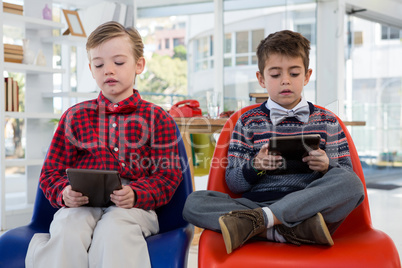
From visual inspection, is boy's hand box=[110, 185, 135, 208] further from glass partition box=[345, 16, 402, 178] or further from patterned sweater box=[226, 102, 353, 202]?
glass partition box=[345, 16, 402, 178]

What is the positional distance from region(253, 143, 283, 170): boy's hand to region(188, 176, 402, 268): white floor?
1.02 metres

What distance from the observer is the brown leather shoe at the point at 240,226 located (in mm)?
1194

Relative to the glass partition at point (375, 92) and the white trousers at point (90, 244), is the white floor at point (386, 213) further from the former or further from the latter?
the glass partition at point (375, 92)

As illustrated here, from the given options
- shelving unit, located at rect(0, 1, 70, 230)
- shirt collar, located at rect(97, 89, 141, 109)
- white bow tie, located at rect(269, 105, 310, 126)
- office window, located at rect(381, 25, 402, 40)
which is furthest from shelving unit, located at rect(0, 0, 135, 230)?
office window, located at rect(381, 25, 402, 40)

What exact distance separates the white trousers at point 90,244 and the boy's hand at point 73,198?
3 cm

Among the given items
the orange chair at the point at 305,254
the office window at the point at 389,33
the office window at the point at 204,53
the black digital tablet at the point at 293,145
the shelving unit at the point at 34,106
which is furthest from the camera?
the office window at the point at 389,33

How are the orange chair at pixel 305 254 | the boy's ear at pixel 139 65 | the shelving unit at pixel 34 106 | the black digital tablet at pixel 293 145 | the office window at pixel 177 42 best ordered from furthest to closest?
the office window at pixel 177 42, the shelving unit at pixel 34 106, the boy's ear at pixel 139 65, the black digital tablet at pixel 293 145, the orange chair at pixel 305 254

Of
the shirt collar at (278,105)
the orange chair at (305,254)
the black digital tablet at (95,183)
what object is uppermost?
the shirt collar at (278,105)

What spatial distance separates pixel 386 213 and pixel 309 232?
2.98 metres

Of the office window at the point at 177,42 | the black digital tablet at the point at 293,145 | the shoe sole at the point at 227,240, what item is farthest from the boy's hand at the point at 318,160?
the office window at the point at 177,42

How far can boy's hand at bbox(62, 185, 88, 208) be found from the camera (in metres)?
1.29

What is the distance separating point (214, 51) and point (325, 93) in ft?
5.29

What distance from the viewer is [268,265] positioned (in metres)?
1.16

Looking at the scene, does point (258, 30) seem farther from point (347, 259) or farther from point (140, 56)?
point (347, 259)
